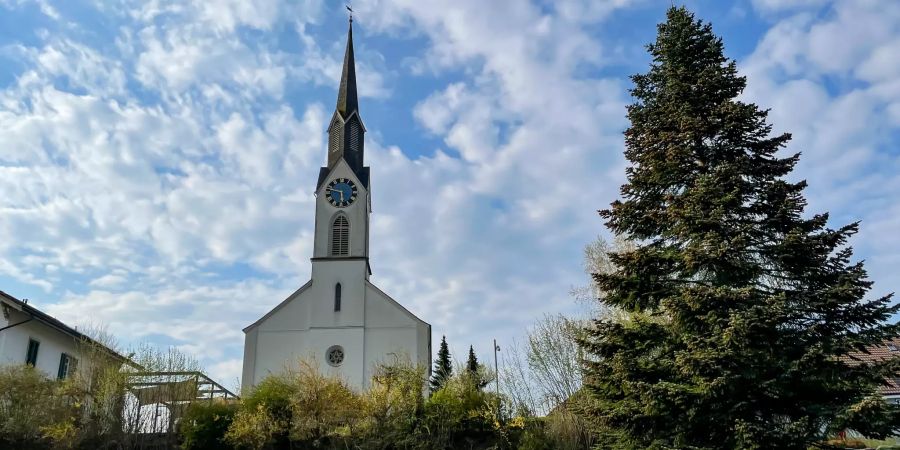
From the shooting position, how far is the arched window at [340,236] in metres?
33.5

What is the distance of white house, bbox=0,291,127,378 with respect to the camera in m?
21.3

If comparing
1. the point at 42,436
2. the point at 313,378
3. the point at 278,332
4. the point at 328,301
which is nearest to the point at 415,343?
the point at 328,301

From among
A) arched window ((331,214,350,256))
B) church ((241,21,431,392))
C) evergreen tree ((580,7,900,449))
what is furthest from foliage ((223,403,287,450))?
arched window ((331,214,350,256))

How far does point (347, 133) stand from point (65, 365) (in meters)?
18.8

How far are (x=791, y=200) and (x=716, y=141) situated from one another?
2.21 m

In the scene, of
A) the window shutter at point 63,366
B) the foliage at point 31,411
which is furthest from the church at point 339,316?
the foliage at point 31,411

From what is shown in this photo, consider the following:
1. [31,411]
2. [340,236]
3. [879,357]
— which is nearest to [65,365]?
[31,411]

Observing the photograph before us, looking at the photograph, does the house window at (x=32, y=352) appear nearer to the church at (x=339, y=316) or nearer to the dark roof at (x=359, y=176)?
the church at (x=339, y=316)

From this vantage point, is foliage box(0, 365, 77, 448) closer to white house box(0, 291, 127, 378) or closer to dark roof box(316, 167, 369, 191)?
white house box(0, 291, 127, 378)

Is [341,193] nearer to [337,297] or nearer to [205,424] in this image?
[337,297]

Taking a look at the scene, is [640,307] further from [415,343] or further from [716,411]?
[415,343]

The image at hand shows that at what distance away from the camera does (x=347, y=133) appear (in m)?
37.2

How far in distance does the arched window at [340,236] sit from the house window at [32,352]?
1392 cm

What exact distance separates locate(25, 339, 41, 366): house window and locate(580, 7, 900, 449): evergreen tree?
21037 mm
